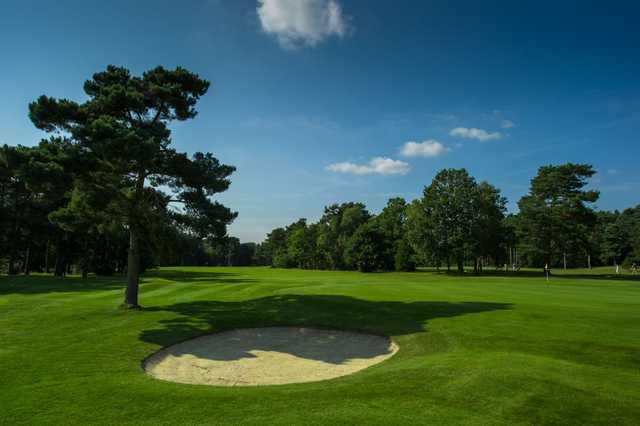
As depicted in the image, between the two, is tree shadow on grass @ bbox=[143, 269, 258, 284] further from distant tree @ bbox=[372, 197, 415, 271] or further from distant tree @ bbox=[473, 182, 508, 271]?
distant tree @ bbox=[473, 182, 508, 271]

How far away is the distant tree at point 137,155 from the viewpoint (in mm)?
15605

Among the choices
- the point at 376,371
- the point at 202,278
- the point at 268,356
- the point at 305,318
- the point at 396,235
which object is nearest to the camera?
the point at 376,371

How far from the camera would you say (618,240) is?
9938 cm

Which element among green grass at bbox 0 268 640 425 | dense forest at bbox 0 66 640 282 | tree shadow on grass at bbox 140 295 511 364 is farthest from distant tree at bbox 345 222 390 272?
green grass at bbox 0 268 640 425

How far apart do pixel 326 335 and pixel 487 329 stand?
6.39m

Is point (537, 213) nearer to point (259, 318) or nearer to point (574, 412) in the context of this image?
point (259, 318)

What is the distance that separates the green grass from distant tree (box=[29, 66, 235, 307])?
479cm

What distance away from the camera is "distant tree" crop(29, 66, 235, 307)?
51.2 feet

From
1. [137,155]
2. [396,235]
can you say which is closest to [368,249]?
[396,235]

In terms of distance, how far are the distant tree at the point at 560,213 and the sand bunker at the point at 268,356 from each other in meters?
57.2


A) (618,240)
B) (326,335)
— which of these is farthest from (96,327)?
(618,240)

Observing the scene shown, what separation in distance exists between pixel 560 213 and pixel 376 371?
63.0 meters

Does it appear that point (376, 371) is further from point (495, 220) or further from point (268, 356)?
point (495, 220)

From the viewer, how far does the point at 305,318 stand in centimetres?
1783
